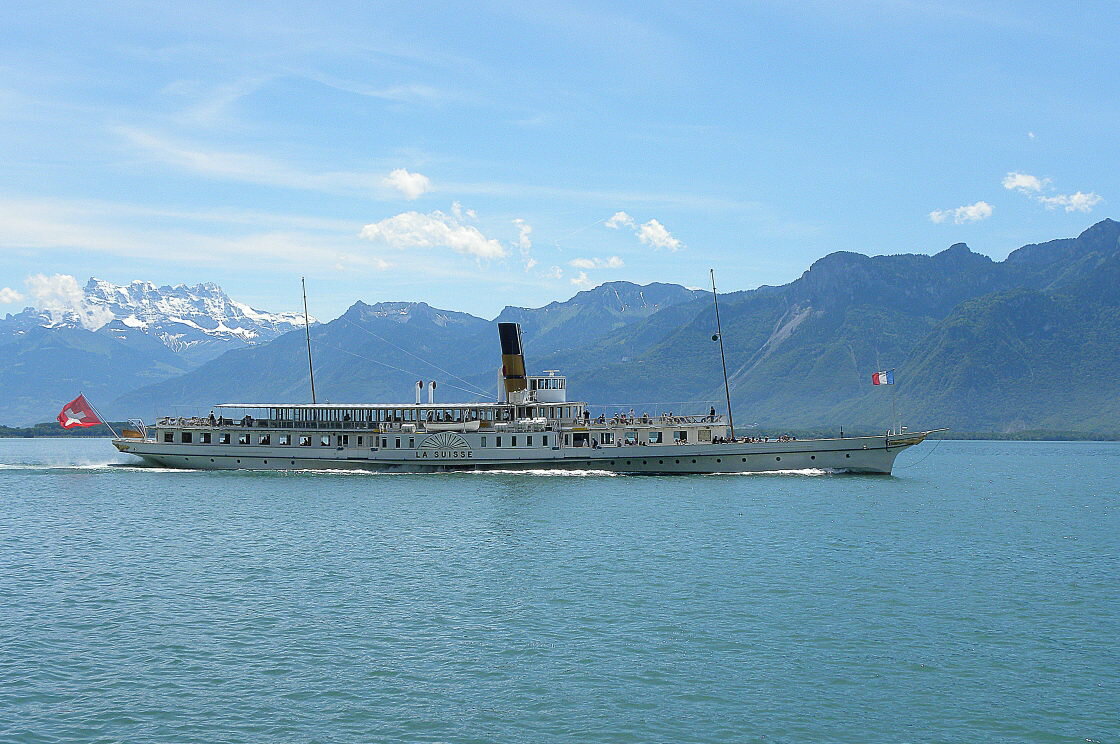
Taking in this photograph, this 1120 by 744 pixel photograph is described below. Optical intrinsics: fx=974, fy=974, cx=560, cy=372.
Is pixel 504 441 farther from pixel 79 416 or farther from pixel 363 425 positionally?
pixel 79 416

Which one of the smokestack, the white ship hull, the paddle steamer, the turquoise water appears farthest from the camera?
the smokestack

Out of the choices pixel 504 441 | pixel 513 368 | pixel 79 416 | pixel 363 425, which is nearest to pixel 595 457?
pixel 504 441

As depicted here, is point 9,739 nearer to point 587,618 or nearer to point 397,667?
point 397,667

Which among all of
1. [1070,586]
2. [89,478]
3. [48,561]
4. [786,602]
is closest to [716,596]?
[786,602]

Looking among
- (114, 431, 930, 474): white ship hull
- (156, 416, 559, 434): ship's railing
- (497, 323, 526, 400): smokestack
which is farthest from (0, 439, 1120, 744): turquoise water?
(497, 323, 526, 400): smokestack

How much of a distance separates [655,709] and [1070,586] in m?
22.6

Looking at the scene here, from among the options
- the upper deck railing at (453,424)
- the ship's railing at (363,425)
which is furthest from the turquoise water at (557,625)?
the ship's railing at (363,425)

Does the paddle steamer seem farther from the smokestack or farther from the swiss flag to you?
the swiss flag

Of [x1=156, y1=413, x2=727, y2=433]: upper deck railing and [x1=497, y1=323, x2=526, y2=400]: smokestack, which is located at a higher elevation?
[x1=497, y1=323, x2=526, y2=400]: smokestack

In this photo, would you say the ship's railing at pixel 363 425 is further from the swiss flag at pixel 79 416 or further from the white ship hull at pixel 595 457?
the swiss flag at pixel 79 416

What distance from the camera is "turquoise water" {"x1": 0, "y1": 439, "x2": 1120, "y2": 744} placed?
73.7 feet

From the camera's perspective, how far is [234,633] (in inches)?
1158

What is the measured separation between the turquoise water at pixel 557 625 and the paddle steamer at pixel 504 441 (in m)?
17.9

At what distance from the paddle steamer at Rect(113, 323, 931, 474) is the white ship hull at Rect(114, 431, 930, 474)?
0.08 metres
